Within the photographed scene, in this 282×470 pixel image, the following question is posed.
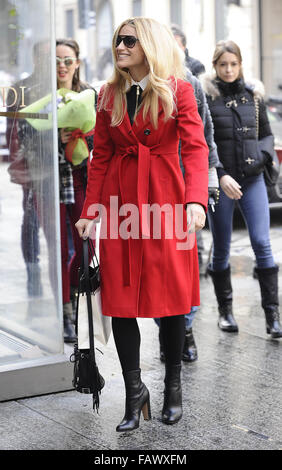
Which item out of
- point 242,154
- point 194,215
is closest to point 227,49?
point 242,154

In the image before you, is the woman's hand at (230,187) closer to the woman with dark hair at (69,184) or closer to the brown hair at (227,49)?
the brown hair at (227,49)

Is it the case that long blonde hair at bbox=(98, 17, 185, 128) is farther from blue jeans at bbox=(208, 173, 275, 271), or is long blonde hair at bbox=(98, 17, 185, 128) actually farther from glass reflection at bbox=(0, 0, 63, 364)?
blue jeans at bbox=(208, 173, 275, 271)

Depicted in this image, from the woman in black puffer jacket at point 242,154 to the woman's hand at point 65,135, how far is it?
3.13ft

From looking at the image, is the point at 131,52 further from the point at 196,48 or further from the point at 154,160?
the point at 196,48

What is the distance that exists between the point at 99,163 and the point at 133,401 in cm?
114

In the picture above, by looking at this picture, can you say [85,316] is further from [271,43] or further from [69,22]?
[69,22]

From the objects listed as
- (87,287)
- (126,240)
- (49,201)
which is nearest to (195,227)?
(126,240)

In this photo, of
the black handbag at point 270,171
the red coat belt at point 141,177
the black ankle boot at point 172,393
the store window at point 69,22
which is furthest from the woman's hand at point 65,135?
the store window at point 69,22

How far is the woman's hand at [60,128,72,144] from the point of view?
5.47 m

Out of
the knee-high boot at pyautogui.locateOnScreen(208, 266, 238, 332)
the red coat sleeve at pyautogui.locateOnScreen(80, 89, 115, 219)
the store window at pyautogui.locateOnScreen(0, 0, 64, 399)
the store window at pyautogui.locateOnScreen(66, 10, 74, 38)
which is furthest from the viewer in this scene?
the store window at pyautogui.locateOnScreen(66, 10, 74, 38)

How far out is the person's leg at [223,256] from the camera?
18.6 feet

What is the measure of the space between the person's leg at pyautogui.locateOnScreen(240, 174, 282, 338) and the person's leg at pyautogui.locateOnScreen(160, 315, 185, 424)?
164cm

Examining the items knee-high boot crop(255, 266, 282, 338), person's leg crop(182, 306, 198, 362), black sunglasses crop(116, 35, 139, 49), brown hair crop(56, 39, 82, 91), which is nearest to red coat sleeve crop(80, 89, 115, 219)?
black sunglasses crop(116, 35, 139, 49)

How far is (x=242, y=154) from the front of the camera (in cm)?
558
